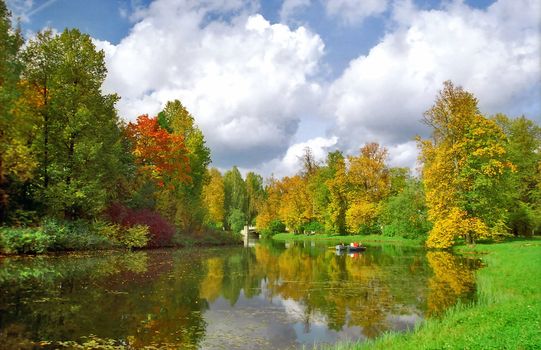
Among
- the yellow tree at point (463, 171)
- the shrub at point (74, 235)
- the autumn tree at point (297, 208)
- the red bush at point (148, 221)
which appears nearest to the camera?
the shrub at point (74, 235)

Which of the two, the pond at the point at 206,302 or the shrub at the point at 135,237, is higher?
the shrub at the point at 135,237

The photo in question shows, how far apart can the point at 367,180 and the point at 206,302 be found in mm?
62893

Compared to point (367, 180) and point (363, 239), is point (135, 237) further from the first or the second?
point (367, 180)

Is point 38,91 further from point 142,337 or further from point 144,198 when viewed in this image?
point 142,337

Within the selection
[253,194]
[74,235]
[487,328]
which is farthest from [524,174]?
[253,194]

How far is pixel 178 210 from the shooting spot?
170 feet

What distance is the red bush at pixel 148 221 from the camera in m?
40.7

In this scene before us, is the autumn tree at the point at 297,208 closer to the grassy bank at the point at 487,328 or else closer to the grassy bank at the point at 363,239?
the grassy bank at the point at 363,239

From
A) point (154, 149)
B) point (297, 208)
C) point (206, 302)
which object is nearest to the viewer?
point (206, 302)

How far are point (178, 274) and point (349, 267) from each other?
46.8ft

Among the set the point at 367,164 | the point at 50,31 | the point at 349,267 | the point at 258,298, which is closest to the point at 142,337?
the point at 258,298

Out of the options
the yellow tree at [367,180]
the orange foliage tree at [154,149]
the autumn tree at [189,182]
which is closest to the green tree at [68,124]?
the orange foliage tree at [154,149]

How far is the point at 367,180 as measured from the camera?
77562mm

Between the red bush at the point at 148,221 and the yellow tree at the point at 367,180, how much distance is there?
37952 millimetres
